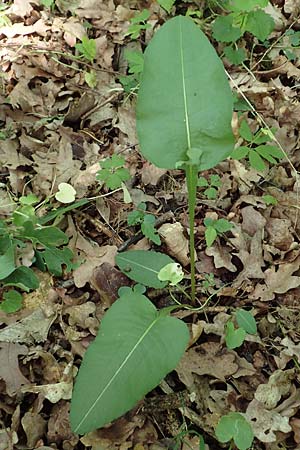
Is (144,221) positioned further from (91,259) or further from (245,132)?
(245,132)

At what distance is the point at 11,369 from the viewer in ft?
6.18

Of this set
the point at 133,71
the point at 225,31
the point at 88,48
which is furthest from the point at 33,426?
the point at 225,31

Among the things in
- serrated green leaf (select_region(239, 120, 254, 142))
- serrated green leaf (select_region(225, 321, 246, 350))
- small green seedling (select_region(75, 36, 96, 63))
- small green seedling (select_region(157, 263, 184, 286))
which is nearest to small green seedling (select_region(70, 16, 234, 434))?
small green seedling (select_region(157, 263, 184, 286))

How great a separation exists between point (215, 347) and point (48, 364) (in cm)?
64

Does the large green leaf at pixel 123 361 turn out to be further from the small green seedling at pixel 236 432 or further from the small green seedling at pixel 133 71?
the small green seedling at pixel 133 71

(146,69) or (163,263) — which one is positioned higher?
(146,69)

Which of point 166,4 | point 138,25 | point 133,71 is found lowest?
point 133,71

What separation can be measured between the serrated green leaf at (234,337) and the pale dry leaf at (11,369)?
0.75 meters

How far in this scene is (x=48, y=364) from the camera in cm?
193

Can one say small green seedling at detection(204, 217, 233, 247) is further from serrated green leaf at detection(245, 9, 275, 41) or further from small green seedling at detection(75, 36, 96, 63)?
small green seedling at detection(75, 36, 96, 63)

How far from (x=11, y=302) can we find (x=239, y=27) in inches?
76.9

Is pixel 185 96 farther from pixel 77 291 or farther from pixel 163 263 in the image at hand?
pixel 77 291

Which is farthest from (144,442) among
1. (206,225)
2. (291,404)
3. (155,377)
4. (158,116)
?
(158,116)

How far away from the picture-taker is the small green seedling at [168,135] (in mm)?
1573
